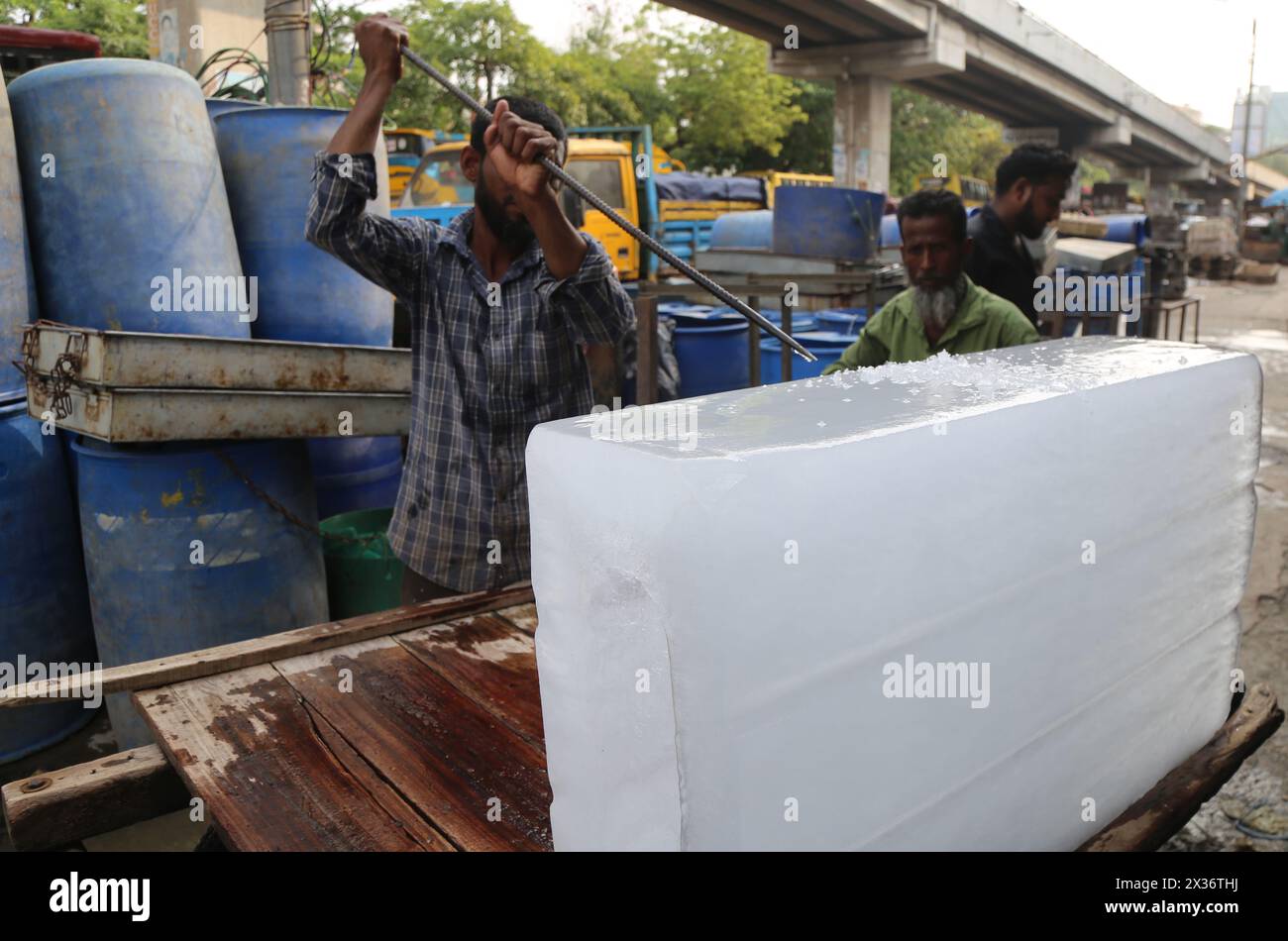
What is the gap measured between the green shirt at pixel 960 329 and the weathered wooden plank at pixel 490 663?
1.16 metres

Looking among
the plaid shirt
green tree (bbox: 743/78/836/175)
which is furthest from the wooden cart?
green tree (bbox: 743/78/836/175)

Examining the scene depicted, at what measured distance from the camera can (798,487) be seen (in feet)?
3.25

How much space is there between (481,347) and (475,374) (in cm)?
7

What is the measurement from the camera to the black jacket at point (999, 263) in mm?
3420

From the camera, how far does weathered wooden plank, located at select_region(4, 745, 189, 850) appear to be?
142 centimetres

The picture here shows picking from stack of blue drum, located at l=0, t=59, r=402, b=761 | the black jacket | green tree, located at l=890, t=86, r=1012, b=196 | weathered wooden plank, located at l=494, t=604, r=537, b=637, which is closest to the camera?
weathered wooden plank, located at l=494, t=604, r=537, b=637

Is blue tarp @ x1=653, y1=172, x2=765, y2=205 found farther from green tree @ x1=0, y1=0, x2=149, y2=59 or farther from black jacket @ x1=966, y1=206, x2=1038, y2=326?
black jacket @ x1=966, y1=206, x2=1038, y2=326

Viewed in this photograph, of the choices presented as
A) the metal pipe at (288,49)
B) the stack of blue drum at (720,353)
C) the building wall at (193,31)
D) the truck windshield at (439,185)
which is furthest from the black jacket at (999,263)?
the truck windshield at (439,185)

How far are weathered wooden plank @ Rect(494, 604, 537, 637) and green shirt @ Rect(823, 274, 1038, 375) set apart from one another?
3.42 feet

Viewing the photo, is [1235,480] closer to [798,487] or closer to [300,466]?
[798,487]

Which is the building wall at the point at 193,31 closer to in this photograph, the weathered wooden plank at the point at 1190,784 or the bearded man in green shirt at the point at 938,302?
the bearded man in green shirt at the point at 938,302

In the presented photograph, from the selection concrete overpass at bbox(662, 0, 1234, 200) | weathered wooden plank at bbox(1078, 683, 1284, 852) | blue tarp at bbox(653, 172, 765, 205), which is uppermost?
concrete overpass at bbox(662, 0, 1234, 200)

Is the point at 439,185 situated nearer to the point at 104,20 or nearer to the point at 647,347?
the point at 104,20
